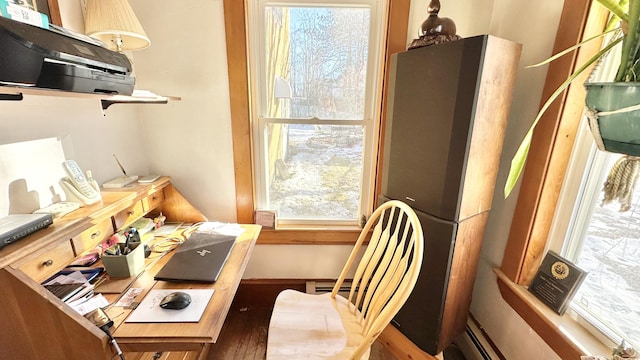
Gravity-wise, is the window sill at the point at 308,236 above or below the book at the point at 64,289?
below

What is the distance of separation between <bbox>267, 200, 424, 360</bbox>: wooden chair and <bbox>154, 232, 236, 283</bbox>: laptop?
1.07 ft

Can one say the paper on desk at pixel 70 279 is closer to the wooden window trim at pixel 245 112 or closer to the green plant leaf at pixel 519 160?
the wooden window trim at pixel 245 112

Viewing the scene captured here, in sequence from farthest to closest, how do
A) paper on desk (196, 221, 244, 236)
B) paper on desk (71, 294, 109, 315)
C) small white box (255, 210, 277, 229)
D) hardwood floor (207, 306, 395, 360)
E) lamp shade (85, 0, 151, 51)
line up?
small white box (255, 210, 277, 229)
hardwood floor (207, 306, 395, 360)
paper on desk (196, 221, 244, 236)
lamp shade (85, 0, 151, 51)
paper on desk (71, 294, 109, 315)

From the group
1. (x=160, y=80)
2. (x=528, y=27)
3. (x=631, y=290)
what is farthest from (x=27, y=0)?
(x=631, y=290)

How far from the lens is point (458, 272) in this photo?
1.20 meters

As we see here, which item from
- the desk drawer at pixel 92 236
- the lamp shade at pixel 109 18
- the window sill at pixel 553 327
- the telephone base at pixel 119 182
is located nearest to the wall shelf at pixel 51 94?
the lamp shade at pixel 109 18

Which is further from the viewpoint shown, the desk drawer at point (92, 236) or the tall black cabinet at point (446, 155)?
the tall black cabinet at point (446, 155)

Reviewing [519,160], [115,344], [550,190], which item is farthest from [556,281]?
[115,344]

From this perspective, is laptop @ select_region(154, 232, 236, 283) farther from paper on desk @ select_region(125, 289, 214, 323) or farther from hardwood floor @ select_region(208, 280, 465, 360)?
hardwood floor @ select_region(208, 280, 465, 360)

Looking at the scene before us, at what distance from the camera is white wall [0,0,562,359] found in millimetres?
1111

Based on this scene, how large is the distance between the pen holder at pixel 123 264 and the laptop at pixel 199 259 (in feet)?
0.35

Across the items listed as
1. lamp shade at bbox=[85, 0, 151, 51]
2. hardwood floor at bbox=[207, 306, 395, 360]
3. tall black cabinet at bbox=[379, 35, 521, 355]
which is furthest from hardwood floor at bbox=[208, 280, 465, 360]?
lamp shade at bbox=[85, 0, 151, 51]

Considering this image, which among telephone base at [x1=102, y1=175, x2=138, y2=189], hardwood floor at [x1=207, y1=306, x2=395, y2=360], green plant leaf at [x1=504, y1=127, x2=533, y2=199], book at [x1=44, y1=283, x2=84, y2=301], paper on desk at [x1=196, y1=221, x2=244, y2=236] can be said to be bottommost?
hardwood floor at [x1=207, y1=306, x2=395, y2=360]

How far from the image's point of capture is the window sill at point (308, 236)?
170cm
